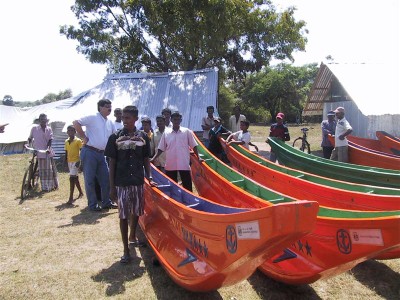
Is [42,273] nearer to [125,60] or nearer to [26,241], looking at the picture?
[26,241]

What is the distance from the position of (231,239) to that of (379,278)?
2199mm

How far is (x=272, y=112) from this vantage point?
3509cm

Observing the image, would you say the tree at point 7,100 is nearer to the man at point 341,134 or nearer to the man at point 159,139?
the man at point 159,139

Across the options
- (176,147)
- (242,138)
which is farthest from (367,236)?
(242,138)

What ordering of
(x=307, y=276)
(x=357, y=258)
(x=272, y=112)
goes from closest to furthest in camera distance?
(x=357, y=258) → (x=307, y=276) → (x=272, y=112)

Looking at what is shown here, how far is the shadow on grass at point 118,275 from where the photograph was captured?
3535 millimetres

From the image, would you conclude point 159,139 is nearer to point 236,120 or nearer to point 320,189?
point 236,120

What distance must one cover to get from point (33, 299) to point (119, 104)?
10267mm

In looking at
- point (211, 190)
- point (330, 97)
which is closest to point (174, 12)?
point (330, 97)

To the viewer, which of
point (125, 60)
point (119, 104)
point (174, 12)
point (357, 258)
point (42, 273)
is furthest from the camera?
point (125, 60)

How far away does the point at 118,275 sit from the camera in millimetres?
3830

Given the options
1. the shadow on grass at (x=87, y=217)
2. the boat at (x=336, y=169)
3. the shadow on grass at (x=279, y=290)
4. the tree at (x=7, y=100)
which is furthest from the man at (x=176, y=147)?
the tree at (x=7, y=100)

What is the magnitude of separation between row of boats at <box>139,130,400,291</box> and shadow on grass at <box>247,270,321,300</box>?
125 mm

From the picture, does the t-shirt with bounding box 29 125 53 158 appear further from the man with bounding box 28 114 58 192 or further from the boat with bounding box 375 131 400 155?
the boat with bounding box 375 131 400 155
